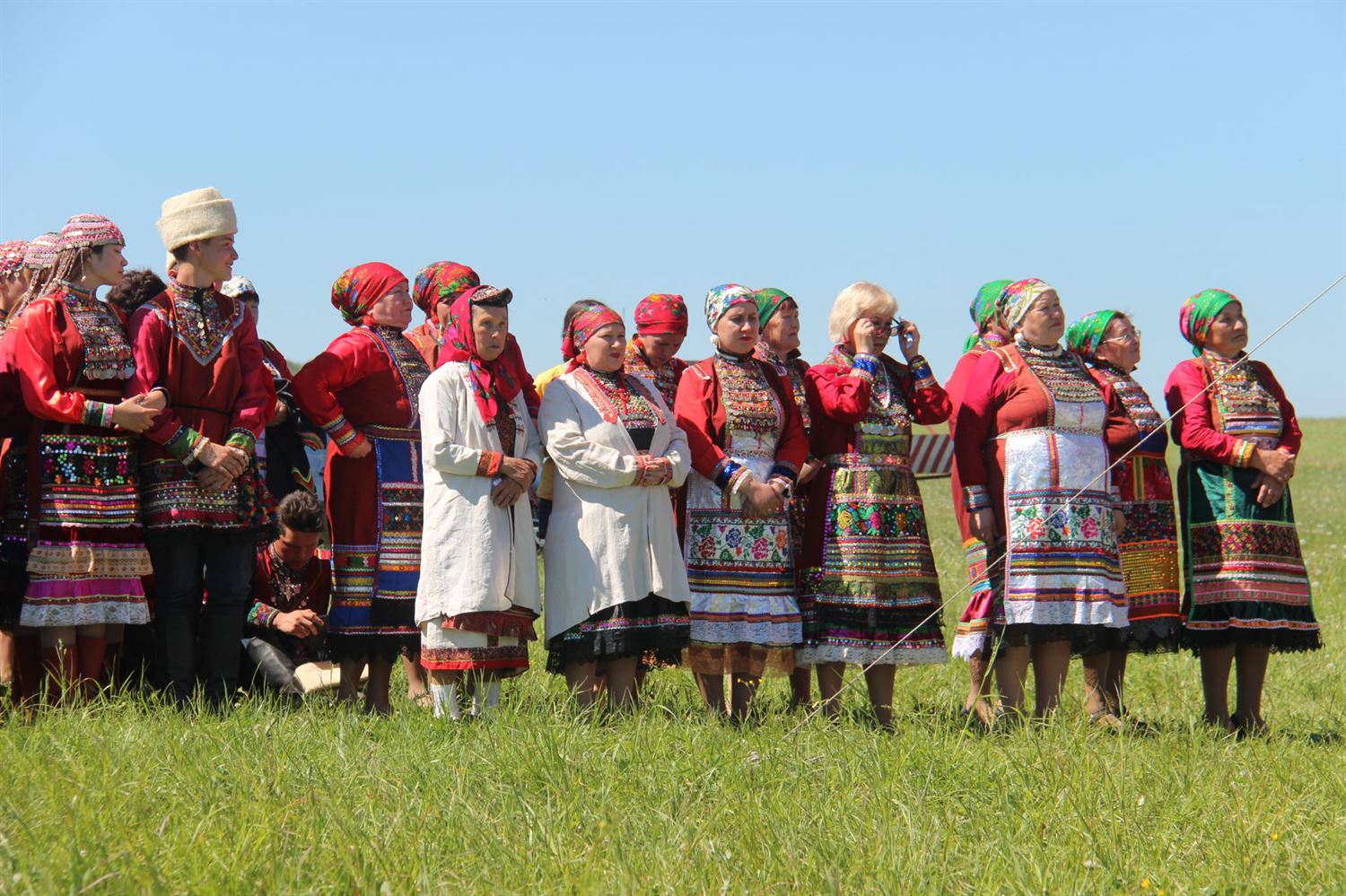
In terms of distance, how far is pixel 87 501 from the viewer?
5754 millimetres

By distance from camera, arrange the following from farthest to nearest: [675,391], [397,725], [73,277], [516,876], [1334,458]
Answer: [1334,458] < [675,391] < [73,277] < [397,725] < [516,876]

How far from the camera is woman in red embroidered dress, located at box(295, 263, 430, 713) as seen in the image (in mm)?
6332

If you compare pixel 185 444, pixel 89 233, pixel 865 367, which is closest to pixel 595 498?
pixel 865 367

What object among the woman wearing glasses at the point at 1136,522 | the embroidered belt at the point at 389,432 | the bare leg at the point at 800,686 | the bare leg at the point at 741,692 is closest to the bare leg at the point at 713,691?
the bare leg at the point at 741,692

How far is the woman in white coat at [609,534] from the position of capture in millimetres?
6043

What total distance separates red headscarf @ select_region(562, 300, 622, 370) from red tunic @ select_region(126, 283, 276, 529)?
1.28 m

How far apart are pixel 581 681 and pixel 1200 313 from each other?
3.52 m

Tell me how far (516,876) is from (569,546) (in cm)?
242

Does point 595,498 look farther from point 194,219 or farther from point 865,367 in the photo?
point 194,219

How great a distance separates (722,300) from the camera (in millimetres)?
6688

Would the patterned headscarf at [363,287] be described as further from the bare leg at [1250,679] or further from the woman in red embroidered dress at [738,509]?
the bare leg at [1250,679]

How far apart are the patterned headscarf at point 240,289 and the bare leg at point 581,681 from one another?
9.59 ft

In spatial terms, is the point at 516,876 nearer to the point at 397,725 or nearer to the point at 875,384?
the point at 397,725

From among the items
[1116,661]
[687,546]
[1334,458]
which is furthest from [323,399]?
[1334,458]
